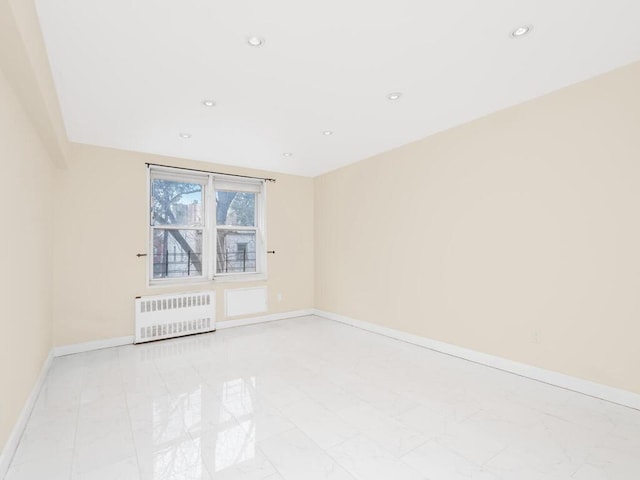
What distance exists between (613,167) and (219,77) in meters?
3.09

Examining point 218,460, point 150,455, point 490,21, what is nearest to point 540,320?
point 490,21

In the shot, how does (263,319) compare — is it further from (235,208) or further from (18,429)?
(18,429)

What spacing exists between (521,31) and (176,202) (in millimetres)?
Answer: 4271

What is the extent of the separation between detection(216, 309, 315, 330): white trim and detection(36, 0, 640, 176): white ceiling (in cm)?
276

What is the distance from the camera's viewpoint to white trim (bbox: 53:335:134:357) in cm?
360

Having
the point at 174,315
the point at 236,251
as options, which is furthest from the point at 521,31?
the point at 174,315

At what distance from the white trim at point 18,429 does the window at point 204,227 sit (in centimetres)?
176

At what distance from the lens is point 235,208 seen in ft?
16.5

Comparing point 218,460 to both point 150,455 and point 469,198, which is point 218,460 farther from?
point 469,198

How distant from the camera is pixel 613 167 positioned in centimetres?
240

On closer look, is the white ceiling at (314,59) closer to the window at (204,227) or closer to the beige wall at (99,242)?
the beige wall at (99,242)

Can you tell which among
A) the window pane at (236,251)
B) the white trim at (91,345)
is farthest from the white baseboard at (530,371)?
the white trim at (91,345)

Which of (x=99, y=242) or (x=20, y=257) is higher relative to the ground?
(x=99, y=242)

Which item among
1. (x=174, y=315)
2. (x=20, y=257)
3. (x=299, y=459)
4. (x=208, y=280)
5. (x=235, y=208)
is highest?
(x=235, y=208)
